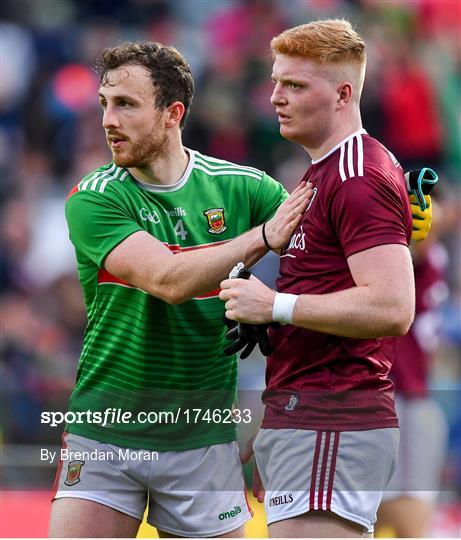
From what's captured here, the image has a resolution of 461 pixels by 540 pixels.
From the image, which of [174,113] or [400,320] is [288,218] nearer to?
[400,320]

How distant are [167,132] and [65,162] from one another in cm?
559

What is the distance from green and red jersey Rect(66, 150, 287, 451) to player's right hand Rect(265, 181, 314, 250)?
0.48 metres

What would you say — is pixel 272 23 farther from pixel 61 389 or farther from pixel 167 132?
pixel 167 132

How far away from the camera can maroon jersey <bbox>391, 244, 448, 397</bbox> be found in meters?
6.01

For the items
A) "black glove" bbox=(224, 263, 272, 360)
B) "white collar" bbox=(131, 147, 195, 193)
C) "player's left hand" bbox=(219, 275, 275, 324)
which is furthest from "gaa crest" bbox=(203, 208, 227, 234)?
"player's left hand" bbox=(219, 275, 275, 324)

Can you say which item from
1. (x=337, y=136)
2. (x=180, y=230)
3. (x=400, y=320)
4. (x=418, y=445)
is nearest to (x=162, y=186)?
(x=180, y=230)

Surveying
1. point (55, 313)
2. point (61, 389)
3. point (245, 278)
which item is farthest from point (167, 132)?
point (55, 313)

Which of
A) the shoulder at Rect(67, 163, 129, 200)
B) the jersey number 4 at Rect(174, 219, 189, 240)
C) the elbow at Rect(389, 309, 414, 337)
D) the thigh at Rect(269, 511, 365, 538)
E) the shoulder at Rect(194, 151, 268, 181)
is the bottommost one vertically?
the thigh at Rect(269, 511, 365, 538)

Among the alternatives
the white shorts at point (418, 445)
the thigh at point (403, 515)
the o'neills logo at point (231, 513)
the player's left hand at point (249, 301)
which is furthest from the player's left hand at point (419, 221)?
the thigh at point (403, 515)

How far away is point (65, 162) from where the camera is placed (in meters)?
9.73

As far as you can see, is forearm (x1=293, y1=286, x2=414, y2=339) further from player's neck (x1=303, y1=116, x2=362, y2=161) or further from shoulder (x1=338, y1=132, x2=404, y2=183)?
player's neck (x1=303, y1=116, x2=362, y2=161)

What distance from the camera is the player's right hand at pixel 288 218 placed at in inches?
144

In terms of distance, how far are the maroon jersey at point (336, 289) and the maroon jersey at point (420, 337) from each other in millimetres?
2377

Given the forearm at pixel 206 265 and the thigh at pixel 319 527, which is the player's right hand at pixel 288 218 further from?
the thigh at pixel 319 527
